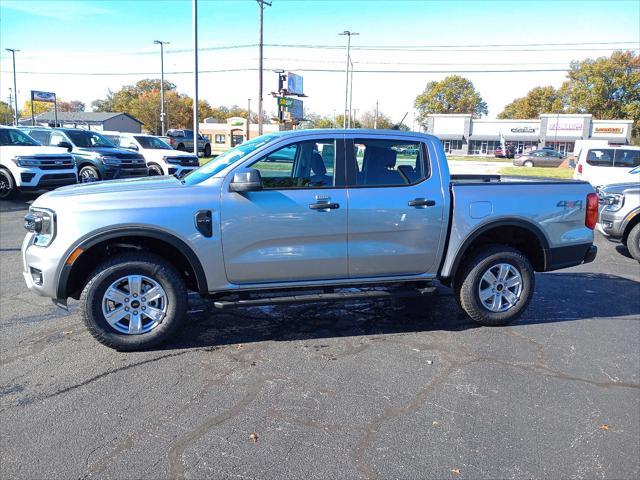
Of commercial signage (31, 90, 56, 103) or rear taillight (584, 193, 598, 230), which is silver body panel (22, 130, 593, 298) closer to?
rear taillight (584, 193, 598, 230)

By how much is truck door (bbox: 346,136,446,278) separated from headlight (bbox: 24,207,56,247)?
2525mm

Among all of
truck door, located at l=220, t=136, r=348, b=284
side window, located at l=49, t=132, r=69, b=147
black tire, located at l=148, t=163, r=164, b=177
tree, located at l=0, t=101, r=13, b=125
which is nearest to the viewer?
truck door, located at l=220, t=136, r=348, b=284

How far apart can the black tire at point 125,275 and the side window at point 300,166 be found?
1.18 meters

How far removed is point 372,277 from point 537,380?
5.53 ft

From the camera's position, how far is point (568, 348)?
492 cm

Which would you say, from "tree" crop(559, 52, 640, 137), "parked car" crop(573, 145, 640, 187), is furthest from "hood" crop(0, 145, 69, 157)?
"tree" crop(559, 52, 640, 137)

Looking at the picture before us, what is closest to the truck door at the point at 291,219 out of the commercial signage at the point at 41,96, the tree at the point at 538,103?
the commercial signage at the point at 41,96

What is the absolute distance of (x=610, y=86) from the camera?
81.7 m

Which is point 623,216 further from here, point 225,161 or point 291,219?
point 225,161

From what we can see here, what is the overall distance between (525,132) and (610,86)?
1581 cm

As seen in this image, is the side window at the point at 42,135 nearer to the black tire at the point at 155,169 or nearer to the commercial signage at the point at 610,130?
the black tire at the point at 155,169

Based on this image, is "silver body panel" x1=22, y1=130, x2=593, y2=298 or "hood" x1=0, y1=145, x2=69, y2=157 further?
"hood" x1=0, y1=145, x2=69, y2=157

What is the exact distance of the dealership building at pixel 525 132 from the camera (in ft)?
244

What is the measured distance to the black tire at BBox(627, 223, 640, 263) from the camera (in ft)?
28.4
